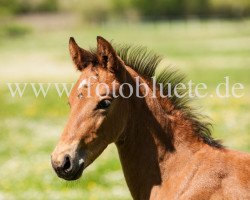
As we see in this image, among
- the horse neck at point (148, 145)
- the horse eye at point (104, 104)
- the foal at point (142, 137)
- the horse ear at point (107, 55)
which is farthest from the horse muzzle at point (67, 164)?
the horse ear at point (107, 55)

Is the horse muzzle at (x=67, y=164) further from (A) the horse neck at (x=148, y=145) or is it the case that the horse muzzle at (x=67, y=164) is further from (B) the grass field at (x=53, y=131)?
(B) the grass field at (x=53, y=131)

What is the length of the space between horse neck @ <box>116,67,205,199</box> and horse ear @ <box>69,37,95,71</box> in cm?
40

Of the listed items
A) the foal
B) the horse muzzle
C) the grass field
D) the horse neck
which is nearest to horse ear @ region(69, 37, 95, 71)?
the foal

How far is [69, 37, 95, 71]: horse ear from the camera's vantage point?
15.6 feet

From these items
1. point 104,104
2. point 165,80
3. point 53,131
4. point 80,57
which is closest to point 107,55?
point 80,57

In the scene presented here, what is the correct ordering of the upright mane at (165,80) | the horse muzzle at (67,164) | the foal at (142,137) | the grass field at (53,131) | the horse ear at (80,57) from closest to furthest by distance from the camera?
the horse muzzle at (67,164) → the foal at (142,137) → the horse ear at (80,57) → the upright mane at (165,80) → the grass field at (53,131)

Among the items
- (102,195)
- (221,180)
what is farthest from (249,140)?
(221,180)

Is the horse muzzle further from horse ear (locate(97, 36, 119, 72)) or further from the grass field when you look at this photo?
the grass field

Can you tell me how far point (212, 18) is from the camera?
102 m

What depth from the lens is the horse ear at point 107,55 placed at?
14.8ft

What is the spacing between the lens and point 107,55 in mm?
4578

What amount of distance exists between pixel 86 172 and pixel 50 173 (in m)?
0.67

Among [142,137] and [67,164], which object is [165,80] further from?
[67,164]

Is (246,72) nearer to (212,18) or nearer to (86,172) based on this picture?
(86,172)
